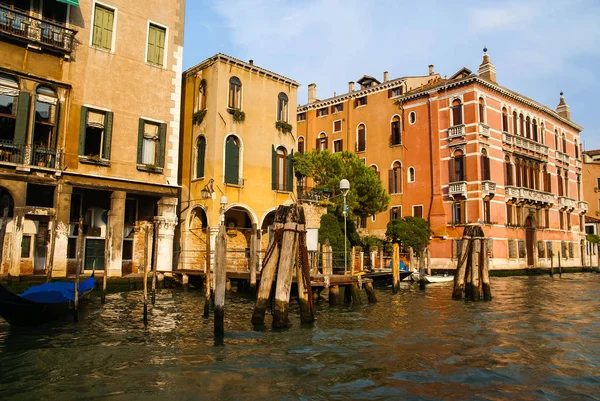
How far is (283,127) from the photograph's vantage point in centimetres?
2022

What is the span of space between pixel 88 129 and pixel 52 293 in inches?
262

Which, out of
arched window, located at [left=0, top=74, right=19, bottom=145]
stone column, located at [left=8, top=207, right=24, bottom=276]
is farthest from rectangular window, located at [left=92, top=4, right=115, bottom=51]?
stone column, located at [left=8, top=207, right=24, bottom=276]

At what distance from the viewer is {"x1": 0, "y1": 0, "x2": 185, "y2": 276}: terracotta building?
535 inches

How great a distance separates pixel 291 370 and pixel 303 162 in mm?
14284

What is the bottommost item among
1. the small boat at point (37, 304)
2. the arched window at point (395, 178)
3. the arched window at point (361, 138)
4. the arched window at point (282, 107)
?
the small boat at point (37, 304)

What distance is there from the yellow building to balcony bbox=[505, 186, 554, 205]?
49.3ft

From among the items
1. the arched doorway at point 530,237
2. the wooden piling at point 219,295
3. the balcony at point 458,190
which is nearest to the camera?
the wooden piling at point 219,295

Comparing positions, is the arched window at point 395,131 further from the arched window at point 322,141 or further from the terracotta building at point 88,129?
the terracotta building at point 88,129

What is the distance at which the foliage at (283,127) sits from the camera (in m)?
20.0

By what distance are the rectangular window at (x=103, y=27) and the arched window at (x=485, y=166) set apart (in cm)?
2026

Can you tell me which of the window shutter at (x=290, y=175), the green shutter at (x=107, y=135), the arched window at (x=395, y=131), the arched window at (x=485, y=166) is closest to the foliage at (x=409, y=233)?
the arched window at (x=485, y=166)

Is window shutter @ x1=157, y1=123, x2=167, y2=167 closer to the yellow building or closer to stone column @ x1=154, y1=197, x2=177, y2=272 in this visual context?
stone column @ x1=154, y1=197, x2=177, y2=272

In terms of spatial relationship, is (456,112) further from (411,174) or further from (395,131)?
(411,174)

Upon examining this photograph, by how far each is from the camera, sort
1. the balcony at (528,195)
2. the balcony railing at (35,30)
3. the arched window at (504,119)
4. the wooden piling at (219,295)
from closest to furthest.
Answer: the wooden piling at (219,295) → the balcony railing at (35,30) → the balcony at (528,195) → the arched window at (504,119)
